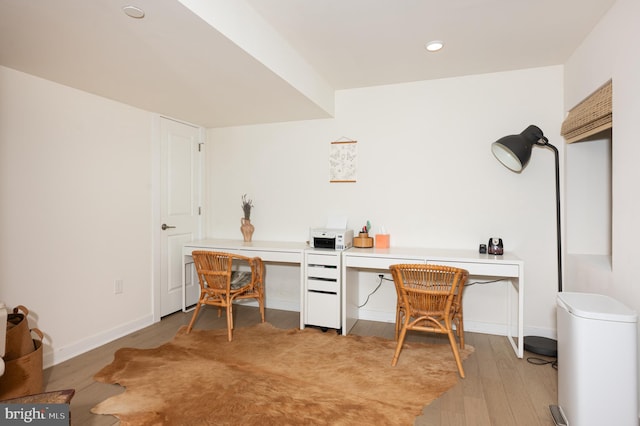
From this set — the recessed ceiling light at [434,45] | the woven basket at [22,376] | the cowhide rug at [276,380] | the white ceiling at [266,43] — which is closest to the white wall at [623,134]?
the white ceiling at [266,43]

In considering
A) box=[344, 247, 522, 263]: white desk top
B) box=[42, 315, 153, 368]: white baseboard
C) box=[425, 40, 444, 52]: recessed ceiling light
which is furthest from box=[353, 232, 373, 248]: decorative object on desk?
box=[42, 315, 153, 368]: white baseboard

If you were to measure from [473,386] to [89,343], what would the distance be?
2.87 metres

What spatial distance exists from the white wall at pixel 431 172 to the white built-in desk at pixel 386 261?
0.63ft

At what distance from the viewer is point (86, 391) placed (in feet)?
7.20

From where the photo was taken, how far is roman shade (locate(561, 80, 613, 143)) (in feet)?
7.15

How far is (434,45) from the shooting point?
2592 millimetres

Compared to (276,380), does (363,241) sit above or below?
above

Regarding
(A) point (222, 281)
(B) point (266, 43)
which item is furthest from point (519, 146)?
(A) point (222, 281)

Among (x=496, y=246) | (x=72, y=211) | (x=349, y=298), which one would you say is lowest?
(x=349, y=298)

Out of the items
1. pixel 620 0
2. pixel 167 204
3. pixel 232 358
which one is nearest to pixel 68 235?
pixel 167 204

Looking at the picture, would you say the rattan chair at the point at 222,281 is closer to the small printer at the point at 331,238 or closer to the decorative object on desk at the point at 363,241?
the small printer at the point at 331,238

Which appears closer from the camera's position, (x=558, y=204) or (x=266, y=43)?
(x=266, y=43)

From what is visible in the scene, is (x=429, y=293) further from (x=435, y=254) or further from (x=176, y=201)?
(x=176, y=201)

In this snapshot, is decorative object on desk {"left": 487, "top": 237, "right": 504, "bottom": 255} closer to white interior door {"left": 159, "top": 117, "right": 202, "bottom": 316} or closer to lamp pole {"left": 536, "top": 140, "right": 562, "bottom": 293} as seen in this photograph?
lamp pole {"left": 536, "top": 140, "right": 562, "bottom": 293}
